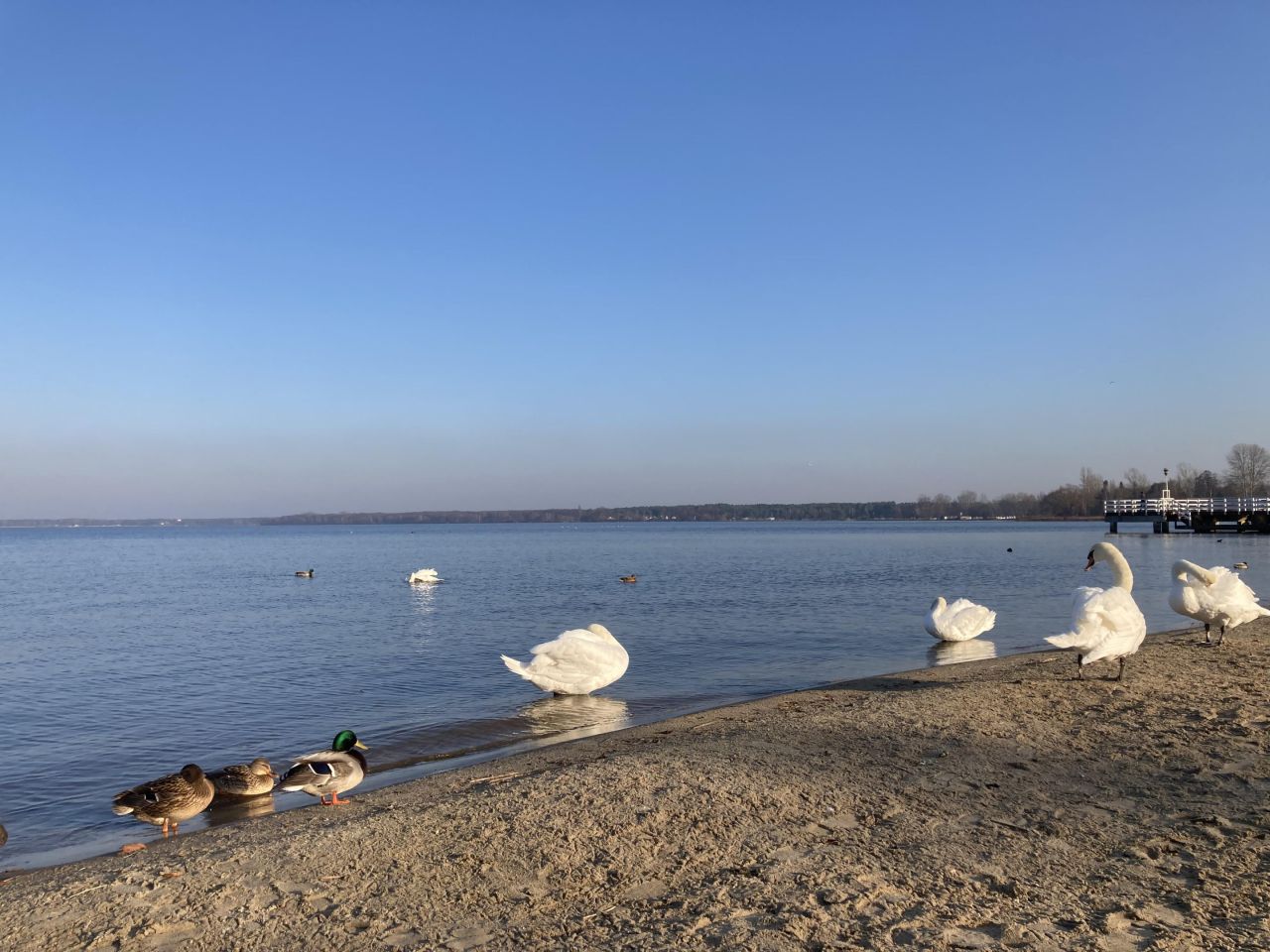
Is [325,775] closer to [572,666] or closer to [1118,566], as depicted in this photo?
[572,666]

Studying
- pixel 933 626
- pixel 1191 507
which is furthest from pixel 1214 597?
pixel 1191 507

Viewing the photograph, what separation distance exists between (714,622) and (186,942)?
18635 millimetres

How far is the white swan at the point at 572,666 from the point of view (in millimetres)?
13594

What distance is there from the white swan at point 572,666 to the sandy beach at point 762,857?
4.88 m

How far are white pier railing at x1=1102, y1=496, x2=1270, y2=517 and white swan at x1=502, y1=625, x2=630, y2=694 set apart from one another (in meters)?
80.9

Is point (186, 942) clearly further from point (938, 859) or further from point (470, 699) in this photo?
point (470, 699)

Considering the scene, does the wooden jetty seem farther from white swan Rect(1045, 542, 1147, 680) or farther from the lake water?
white swan Rect(1045, 542, 1147, 680)

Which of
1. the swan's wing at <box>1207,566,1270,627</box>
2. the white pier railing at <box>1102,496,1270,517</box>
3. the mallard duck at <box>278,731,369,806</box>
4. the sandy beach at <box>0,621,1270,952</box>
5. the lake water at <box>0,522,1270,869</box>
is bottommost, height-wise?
the lake water at <box>0,522,1270,869</box>

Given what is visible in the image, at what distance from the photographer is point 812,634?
20.0 meters

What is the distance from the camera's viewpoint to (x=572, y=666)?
13.6 metres

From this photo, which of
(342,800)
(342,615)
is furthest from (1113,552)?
(342,615)

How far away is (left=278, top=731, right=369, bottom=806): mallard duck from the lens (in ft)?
26.4

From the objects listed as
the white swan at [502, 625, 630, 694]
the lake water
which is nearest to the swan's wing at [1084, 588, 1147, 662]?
the lake water

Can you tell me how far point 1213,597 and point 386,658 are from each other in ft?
47.8
